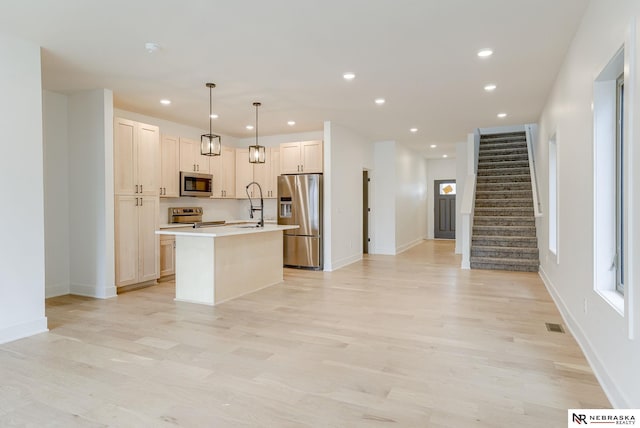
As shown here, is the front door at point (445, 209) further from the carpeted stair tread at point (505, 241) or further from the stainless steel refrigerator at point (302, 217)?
the stainless steel refrigerator at point (302, 217)

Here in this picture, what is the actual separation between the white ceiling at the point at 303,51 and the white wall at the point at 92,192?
33 cm

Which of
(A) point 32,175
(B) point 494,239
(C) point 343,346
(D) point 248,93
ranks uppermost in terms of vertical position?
(D) point 248,93

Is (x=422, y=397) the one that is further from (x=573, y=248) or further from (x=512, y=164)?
(x=512, y=164)

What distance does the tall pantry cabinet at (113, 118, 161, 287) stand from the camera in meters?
5.16

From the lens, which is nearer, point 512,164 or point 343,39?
point 343,39

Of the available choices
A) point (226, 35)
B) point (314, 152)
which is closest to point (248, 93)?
point (226, 35)

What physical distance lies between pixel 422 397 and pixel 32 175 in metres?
3.91

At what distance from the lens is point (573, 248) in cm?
341

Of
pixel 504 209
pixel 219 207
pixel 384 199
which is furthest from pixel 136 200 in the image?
pixel 504 209

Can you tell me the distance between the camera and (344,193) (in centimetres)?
744

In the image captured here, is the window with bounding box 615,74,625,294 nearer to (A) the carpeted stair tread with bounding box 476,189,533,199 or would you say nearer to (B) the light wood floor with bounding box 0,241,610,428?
(B) the light wood floor with bounding box 0,241,610,428

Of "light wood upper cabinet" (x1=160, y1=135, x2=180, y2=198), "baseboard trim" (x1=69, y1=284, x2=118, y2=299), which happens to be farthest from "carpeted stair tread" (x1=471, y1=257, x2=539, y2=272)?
"baseboard trim" (x1=69, y1=284, x2=118, y2=299)

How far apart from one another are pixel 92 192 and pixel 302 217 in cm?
341

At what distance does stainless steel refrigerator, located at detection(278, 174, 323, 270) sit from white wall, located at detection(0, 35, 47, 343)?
4111 millimetres
